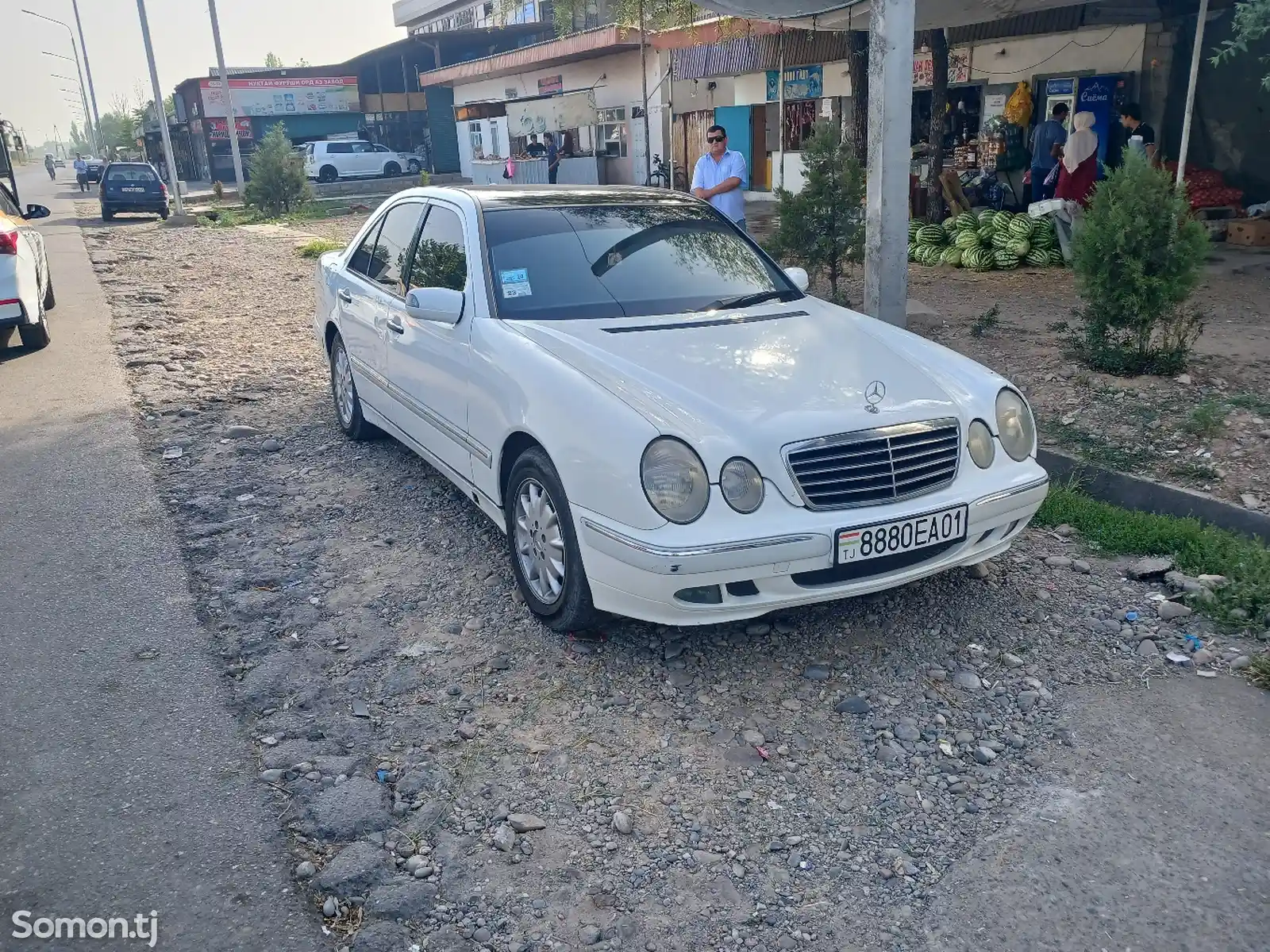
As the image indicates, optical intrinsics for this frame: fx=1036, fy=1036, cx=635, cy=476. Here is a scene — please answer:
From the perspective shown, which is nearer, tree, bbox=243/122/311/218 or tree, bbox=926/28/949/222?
tree, bbox=926/28/949/222

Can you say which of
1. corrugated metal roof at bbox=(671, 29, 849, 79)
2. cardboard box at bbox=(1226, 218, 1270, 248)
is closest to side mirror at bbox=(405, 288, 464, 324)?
cardboard box at bbox=(1226, 218, 1270, 248)

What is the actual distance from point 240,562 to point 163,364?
5187 mm

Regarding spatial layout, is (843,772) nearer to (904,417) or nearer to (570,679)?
(570,679)

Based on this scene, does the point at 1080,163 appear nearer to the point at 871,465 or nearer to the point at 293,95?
the point at 871,465

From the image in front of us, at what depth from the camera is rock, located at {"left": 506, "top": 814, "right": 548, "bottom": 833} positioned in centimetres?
303

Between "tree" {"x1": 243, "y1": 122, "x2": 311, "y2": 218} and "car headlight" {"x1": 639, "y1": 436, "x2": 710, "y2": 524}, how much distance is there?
26.3 meters

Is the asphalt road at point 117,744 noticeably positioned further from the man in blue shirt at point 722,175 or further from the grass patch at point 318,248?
the grass patch at point 318,248

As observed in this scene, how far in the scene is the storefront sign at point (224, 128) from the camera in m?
49.7

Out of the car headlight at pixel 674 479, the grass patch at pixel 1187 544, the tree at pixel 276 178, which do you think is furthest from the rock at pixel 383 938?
the tree at pixel 276 178

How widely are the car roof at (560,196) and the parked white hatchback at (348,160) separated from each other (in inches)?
1506

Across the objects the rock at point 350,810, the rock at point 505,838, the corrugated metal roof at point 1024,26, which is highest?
the corrugated metal roof at point 1024,26

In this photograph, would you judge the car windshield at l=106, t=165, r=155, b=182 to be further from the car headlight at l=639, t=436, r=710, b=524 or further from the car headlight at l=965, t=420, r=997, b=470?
the car headlight at l=965, t=420, r=997, b=470

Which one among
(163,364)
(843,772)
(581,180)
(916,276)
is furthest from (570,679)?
(581,180)

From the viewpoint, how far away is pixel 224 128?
5256 cm
